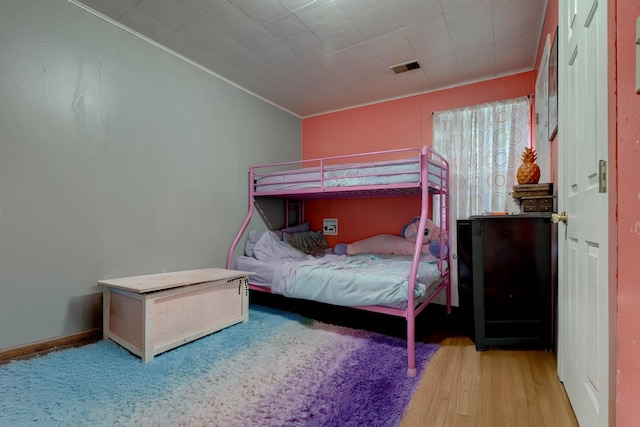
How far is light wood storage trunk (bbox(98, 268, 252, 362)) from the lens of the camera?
5.71 feet

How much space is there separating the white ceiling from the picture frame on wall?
0.43m

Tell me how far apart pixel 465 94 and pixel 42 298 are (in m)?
3.67

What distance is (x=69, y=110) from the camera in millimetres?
1897

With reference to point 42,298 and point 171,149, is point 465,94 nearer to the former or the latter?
point 171,149

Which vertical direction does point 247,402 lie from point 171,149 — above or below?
below

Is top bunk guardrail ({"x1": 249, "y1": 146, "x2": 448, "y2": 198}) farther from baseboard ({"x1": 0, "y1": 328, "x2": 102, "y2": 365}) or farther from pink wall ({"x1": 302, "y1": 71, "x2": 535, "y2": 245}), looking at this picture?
baseboard ({"x1": 0, "y1": 328, "x2": 102, "y2": 365})

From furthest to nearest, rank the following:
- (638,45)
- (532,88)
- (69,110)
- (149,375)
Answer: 1. (532,88)
2. (69,110)
3. (149,375)
4. (638,45)

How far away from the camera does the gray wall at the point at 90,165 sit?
1.70 metres

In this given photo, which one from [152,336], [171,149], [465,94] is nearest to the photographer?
[152,336]

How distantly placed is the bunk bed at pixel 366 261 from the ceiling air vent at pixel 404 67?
0.75 m

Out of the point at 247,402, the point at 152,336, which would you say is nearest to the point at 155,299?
the point at 152,336

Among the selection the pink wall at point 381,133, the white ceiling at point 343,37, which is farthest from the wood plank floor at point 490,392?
the white ceiling at point 343,37

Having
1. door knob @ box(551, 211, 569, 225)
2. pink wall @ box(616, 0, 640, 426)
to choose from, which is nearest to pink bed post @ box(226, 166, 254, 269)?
door knob @ box(551, 211, 569, 225)

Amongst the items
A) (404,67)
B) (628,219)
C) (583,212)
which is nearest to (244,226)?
(404,67)
